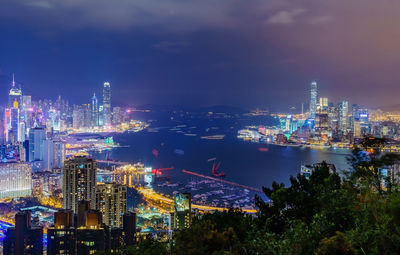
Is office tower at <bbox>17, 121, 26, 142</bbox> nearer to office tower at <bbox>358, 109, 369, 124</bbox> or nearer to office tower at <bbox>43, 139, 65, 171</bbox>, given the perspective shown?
office tower at <bbox>43, 139, 65, 171</bbox>

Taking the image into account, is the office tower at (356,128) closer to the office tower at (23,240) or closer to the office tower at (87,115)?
the office tower at (23,240)

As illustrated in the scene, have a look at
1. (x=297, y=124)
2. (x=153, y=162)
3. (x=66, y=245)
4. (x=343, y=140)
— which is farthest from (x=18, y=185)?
(x=297, y=124)

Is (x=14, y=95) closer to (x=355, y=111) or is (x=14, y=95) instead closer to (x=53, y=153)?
(x=53, y=153)

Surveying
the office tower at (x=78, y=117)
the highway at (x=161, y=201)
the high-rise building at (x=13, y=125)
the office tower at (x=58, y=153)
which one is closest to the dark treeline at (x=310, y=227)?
the highway at (x=161, y=201)

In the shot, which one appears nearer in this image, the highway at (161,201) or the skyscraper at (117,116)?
the highway at (161,201)

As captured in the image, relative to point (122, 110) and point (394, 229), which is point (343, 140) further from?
point (122, 110)

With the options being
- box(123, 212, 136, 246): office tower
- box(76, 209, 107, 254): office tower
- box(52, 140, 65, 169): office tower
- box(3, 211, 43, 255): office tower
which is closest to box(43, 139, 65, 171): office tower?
box(52, 140, 65, 169): office tower

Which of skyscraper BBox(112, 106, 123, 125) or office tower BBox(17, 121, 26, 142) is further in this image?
skyscraper BBox(112, 106, 123, 125)
